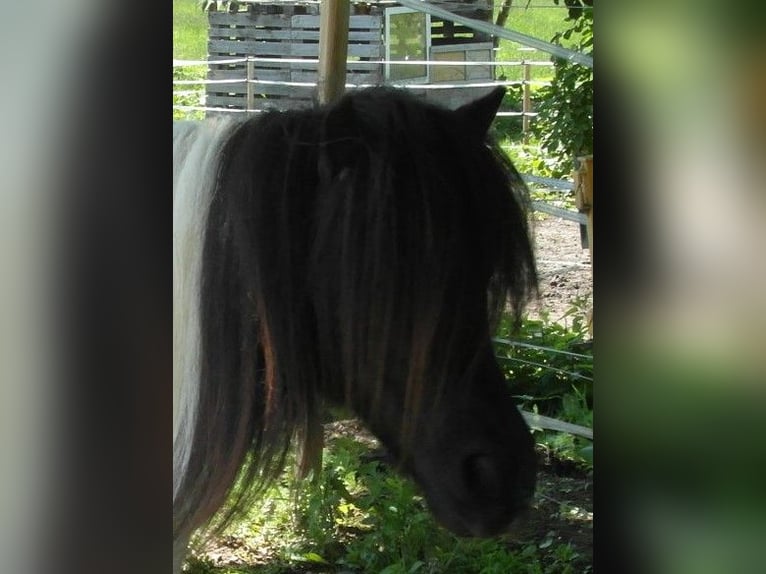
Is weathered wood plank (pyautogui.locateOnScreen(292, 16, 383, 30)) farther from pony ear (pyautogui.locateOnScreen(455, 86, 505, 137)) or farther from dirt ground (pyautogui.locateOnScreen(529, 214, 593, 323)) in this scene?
dirt ground (pyautogui.locateOnScreen(529, 214, 593, 323))

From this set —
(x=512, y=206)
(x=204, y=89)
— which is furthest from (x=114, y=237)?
(x=512, y=206)

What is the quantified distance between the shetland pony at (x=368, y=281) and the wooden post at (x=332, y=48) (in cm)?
3

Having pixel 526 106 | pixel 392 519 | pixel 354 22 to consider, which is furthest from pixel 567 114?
pixel 392 519

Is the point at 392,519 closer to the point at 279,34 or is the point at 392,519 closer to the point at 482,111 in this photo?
the point at 482,111

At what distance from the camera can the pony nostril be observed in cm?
119

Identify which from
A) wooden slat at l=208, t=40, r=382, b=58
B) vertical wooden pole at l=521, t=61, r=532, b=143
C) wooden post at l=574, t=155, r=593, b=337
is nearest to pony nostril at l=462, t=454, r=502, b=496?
wooden post at l=574, t=155, r=593, b=337

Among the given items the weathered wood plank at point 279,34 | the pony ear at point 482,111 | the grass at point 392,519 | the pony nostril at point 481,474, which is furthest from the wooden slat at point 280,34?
the pony nostril at point 481,474

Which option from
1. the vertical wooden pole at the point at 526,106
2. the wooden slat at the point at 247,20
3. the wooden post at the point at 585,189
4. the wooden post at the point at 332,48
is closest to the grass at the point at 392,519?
the wooden post at the point at 585,189

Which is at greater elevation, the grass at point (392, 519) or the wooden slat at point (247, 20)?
the wooden slat at point (247, 20)

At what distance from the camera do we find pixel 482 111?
1.17 m

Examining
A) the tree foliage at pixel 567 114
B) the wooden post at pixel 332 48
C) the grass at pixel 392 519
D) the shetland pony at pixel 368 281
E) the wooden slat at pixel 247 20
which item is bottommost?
the grass at pixel 392 519

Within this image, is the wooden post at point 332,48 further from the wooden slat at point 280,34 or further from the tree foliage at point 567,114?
the tree foliage at point 567,114

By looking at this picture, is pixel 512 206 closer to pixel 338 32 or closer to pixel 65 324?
pixel 338 32

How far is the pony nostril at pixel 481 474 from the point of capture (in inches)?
46.7
